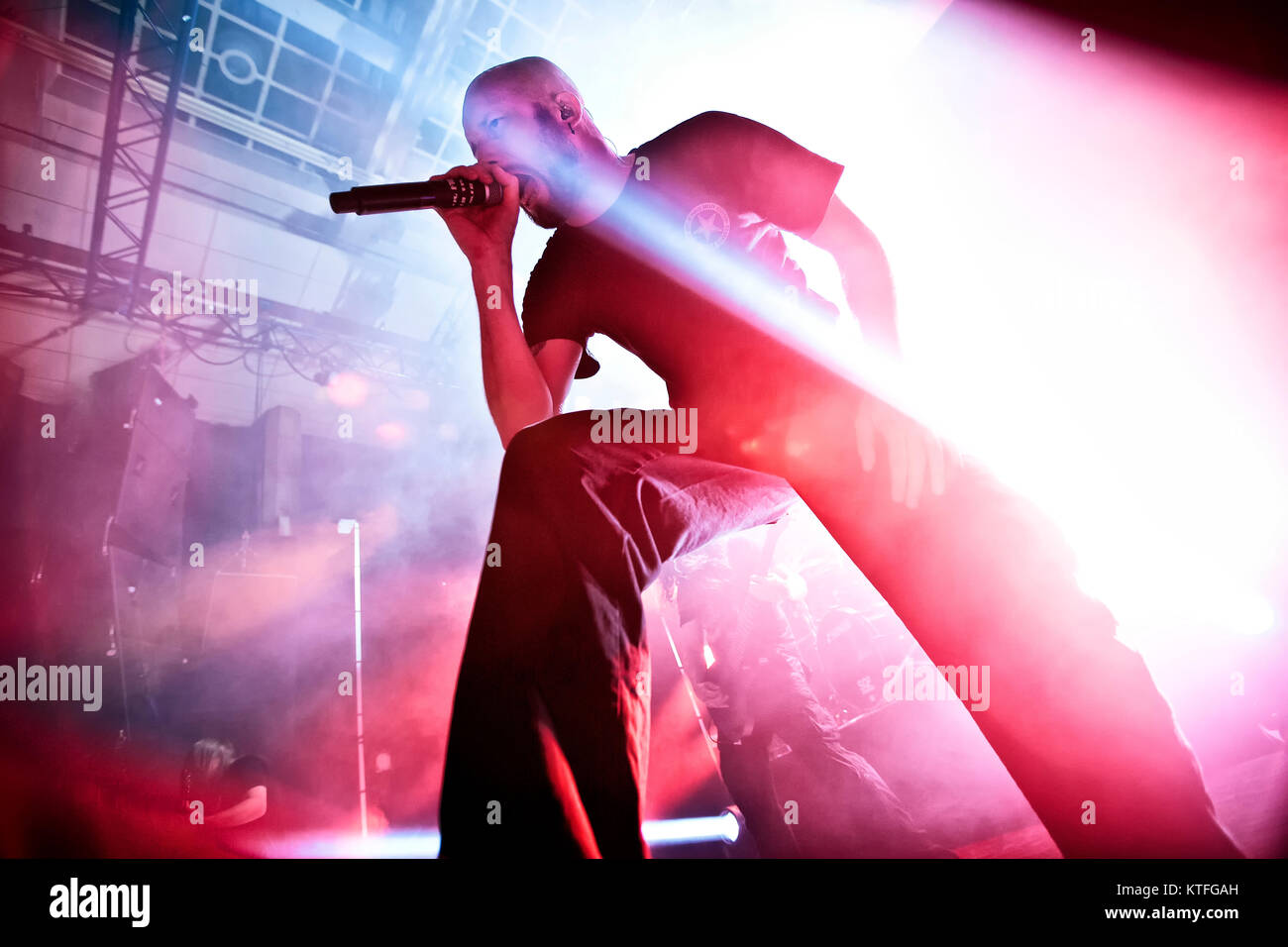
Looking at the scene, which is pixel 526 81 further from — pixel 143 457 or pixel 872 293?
pixel 143 457

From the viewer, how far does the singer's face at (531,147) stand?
4.23 ft

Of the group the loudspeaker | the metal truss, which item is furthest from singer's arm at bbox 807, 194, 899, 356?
the loudspeaker

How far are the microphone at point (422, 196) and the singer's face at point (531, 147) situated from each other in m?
0.11

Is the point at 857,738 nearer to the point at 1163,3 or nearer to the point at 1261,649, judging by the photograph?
the point at 1261,649

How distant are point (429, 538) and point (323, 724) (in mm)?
1920

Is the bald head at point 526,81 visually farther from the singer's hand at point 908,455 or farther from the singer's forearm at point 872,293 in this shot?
the singer's hand at point 908,455

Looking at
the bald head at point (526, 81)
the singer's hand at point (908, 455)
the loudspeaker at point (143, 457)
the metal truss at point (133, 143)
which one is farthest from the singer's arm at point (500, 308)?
the loudspeaker at point (143, 457)

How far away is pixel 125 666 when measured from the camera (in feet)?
11.6

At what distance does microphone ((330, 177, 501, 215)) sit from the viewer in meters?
1.21

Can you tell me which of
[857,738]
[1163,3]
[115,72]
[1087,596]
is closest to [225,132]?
[115,72]

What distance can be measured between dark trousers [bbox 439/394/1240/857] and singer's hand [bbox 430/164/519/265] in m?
0.53

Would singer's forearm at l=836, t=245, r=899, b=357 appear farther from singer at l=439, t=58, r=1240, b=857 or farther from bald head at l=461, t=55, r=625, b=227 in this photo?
bald head at l=461, t=55, r=625, b=227
